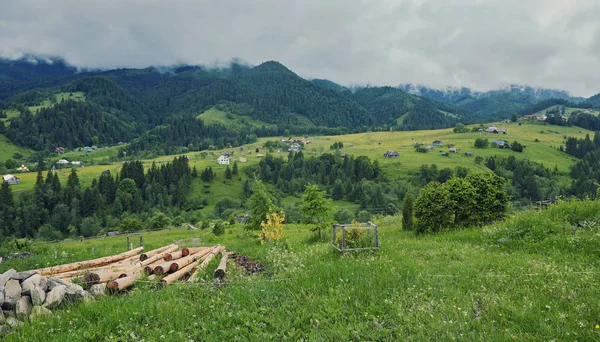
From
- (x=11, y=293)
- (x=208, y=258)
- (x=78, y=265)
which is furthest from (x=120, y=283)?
(x=208, y=258)

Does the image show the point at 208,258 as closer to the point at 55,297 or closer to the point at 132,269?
the point at 132,269

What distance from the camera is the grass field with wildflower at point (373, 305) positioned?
7.80m

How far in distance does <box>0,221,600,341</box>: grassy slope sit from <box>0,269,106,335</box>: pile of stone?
2.03 ft

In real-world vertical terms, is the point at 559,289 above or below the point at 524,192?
above

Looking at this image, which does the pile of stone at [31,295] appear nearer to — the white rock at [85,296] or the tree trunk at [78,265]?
the white rock at [85,296]

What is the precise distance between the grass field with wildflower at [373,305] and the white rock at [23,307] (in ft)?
2.69

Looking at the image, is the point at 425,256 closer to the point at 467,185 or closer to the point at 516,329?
the point at 516,329

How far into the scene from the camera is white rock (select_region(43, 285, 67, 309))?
9828mm

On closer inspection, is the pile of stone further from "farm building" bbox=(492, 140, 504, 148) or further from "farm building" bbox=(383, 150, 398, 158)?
"farm building" bbox=(492, 140, 504, 148)

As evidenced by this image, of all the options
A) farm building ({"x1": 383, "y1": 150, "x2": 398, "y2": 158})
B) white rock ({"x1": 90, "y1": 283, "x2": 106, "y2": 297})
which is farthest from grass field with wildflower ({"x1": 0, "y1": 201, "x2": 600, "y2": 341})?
farm building ({"x1": 383, "y1": 150, "x2": 398, "y2": 158})

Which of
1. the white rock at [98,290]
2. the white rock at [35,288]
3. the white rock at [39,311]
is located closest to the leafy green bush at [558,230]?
the white rock at [98,290]

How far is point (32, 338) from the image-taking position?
26.6ft

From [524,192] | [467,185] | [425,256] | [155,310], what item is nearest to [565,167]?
[524,192]

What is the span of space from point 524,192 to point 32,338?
15889 cm
